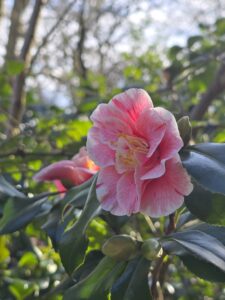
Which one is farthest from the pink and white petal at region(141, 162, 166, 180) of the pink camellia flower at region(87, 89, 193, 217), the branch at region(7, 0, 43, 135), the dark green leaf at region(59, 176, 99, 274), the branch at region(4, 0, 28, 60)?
the branch at region(4, 0, 28, 60)

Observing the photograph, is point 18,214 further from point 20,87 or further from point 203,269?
point 20,87

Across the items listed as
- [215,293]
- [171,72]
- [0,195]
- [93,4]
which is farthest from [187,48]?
[93,4]

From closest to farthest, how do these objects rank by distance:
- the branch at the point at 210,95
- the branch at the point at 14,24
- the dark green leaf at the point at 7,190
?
the dark green leaf at the point at 7,190 → the branch at the point at 210,95 → the branch at the point at 14,24

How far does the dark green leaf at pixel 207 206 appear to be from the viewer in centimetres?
66

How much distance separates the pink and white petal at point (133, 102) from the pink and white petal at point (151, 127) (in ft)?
0.04

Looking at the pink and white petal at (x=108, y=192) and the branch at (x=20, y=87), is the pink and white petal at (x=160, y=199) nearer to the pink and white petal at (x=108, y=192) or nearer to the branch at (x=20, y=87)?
the pink and white petal at (x=108, y=192)

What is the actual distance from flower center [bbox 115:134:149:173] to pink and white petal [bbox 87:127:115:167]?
0.02 metres

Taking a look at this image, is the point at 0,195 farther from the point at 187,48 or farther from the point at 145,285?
the point at 187,48

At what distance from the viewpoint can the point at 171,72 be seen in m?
1.80

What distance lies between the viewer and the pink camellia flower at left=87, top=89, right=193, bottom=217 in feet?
2.15

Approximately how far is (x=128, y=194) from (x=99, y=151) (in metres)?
0.08

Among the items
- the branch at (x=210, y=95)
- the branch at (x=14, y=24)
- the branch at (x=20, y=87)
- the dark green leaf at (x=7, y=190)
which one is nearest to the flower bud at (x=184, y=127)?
the dark green leaf at (x=7, y=190)

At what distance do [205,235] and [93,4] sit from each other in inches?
211

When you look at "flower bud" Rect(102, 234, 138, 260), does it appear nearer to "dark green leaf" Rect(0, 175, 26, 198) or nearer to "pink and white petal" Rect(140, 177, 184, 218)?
"pink and white petal" Rect(140, 177, 184, 218)
